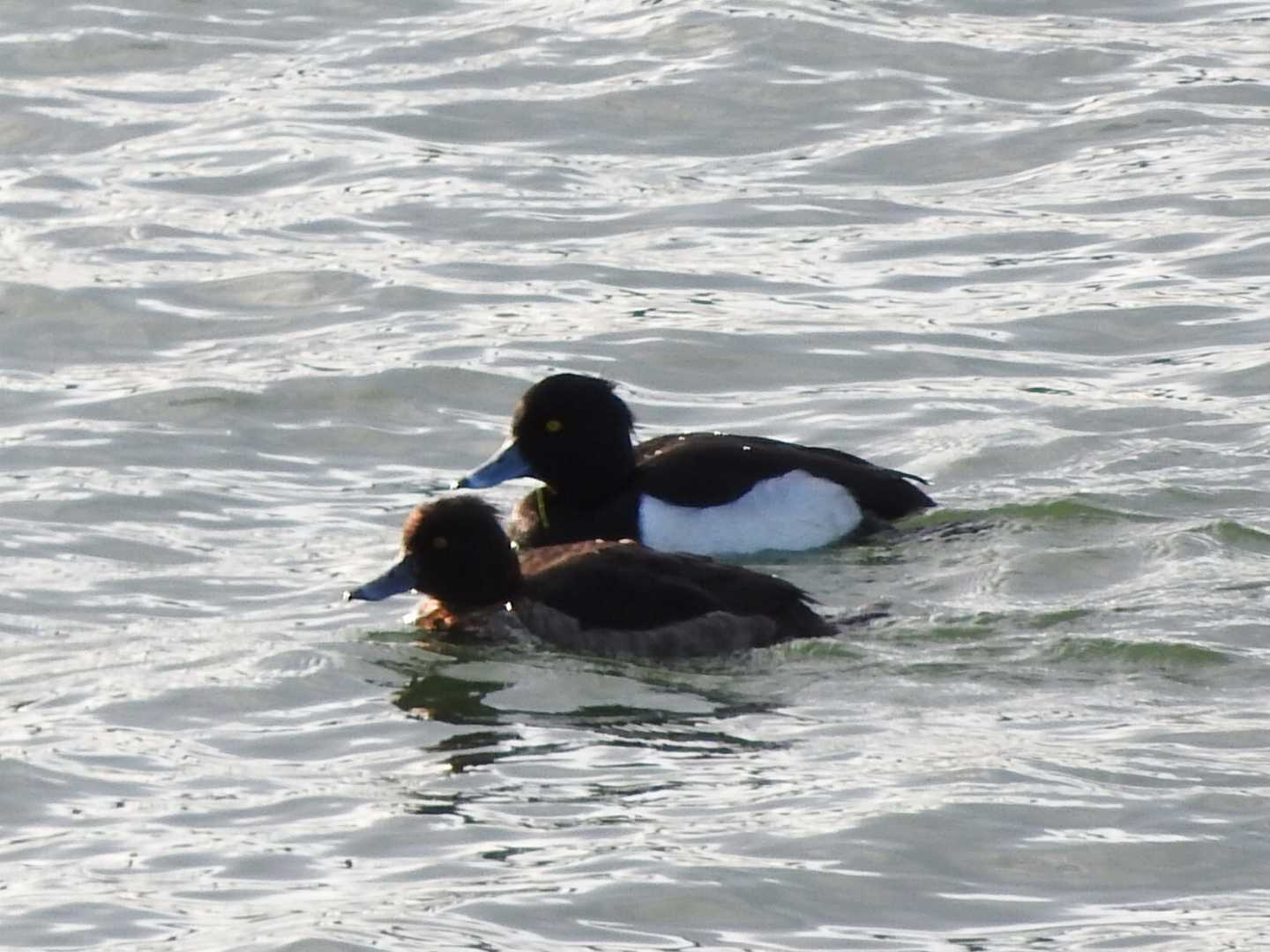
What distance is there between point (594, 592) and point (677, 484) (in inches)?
68.9

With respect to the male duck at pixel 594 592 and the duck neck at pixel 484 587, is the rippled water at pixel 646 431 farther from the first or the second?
the duck neck at pixel 484 587

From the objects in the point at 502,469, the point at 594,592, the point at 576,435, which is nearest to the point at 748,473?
the point at 576,435

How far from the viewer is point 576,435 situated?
40.2 ft

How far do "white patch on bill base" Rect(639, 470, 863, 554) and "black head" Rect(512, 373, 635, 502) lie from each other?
9.7 inches

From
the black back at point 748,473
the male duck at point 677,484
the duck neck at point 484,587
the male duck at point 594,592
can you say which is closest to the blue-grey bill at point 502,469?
the male duck at point 677,484

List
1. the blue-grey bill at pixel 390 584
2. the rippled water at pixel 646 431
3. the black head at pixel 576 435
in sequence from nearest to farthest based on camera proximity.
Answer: the rippled water at pixel 646 431, the blue-grey bill at pixel 390 584, the black head at pixel 576 435

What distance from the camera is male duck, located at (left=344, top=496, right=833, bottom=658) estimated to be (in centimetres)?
1042

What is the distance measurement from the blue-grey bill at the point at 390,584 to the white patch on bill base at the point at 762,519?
1.77 m

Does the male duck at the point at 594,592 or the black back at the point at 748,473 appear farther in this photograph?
the black back at the point at 748,473

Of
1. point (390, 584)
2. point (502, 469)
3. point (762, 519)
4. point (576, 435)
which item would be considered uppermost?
point (576, 435)

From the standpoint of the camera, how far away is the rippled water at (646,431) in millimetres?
8102

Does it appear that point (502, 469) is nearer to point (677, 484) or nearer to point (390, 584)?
point (677, 484)

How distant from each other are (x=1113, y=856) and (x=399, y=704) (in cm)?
289

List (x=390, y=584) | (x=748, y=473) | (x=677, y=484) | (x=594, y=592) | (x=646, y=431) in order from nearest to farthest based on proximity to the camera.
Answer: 1. (x=594, y=592)
2. (x=390, y=584)
3. (x=748, y=473)
4. (x=677, y=484)
5. (x=646, y=431)
